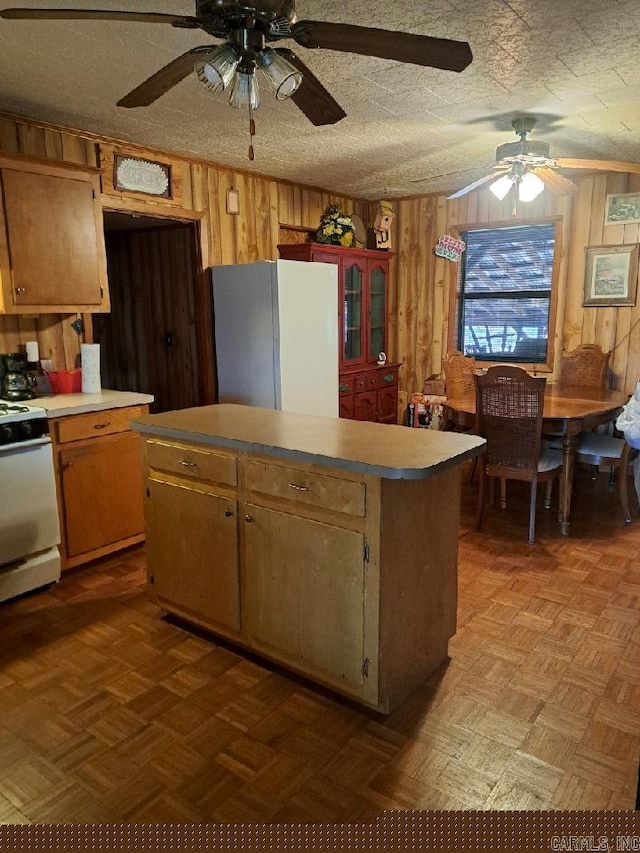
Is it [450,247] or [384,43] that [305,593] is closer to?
[384,43]

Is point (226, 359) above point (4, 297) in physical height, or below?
below

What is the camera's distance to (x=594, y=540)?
3.42 m

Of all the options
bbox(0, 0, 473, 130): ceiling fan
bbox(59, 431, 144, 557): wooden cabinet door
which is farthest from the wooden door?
bbox(0, 0, 473, 130): ceiling fan

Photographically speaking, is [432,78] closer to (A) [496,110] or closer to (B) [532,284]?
(A) [496,110]

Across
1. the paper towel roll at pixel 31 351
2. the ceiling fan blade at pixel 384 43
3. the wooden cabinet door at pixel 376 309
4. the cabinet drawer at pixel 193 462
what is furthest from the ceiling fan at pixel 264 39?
the wooden cabinet door at pixel 376 309

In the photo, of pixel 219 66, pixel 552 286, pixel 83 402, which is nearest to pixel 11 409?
pixel 83 402

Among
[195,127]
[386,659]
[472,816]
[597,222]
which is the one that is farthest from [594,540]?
[195,127]

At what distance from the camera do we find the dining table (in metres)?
3.33

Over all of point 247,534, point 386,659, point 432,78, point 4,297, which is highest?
point 432,78

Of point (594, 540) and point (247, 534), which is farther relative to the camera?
point (594, 540)

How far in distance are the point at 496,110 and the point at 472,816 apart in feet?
10.4

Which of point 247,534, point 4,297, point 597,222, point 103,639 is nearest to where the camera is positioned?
point 247,534

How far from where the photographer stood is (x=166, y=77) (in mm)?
1795

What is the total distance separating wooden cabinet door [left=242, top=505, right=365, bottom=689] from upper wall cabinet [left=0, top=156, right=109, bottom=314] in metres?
1.72
